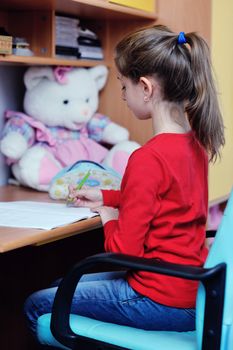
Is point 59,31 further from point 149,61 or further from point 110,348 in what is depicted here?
point 110,348

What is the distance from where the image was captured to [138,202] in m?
1.46

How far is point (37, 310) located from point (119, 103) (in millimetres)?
1082

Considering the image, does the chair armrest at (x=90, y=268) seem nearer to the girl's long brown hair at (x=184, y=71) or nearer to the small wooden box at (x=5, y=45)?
the girl's long brown hair at (x=184, y=71)

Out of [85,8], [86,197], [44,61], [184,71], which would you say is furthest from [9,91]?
[184,71]

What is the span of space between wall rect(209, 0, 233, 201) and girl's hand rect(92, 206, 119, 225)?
87 centimetres

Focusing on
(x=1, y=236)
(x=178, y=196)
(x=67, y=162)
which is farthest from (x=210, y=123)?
(x=67, y=162)

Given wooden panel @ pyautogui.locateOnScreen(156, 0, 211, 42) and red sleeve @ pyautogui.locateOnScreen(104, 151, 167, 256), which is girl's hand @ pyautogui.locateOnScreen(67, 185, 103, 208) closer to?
red sleeve @ pyautogui.locateOnScreen(104, 151, 167, 256)

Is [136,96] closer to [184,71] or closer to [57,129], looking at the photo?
[184,71]

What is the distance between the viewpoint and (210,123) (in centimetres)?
159

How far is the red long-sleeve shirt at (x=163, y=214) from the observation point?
1.47 metres

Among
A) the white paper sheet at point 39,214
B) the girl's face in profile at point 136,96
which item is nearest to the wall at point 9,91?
the white paper sheet at point 39,214

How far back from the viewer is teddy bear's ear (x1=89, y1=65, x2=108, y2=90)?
→ 7.88 feet

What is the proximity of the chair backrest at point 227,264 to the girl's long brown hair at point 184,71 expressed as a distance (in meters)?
0.30

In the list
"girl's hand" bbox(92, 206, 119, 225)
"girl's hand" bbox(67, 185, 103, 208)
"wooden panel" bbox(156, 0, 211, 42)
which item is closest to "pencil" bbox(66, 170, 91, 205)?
"girl's hand" bbox(67, 185, 103, 208)
